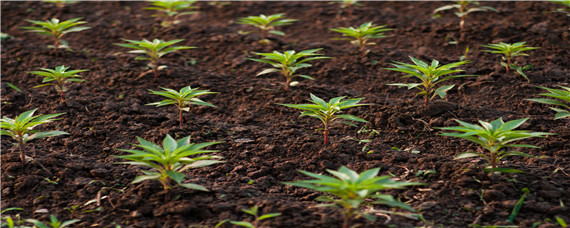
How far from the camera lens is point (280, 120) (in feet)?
13.7

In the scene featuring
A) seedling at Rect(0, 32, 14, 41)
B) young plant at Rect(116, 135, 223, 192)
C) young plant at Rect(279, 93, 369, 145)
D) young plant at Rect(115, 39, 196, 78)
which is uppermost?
seedling at Rect(0, 32, 14, 41)

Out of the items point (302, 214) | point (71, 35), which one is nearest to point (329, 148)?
point (302, 214)

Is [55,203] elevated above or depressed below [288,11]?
below

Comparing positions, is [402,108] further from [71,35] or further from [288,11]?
[71,35]

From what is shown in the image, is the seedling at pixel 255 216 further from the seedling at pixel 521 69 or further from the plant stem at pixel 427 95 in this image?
the seedling at pixel 521 69

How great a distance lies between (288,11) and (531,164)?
4.15m

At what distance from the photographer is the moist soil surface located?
2.96m

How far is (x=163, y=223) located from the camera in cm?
283

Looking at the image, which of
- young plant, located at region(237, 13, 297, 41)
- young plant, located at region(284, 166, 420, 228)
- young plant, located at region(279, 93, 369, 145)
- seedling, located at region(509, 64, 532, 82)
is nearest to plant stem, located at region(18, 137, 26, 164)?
young plant, located at region(279, 93, 369, 145)

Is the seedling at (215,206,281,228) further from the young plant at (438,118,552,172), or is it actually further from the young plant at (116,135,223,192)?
the young plant at (438,118,552,172)

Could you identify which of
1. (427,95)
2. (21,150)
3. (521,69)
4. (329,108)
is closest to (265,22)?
(427,95)

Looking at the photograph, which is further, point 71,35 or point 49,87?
point 71,35

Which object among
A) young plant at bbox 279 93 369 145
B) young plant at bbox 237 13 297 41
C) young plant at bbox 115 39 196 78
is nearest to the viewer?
young plant at bbox 279 93 369 145

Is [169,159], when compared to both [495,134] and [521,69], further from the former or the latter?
[521,69]
